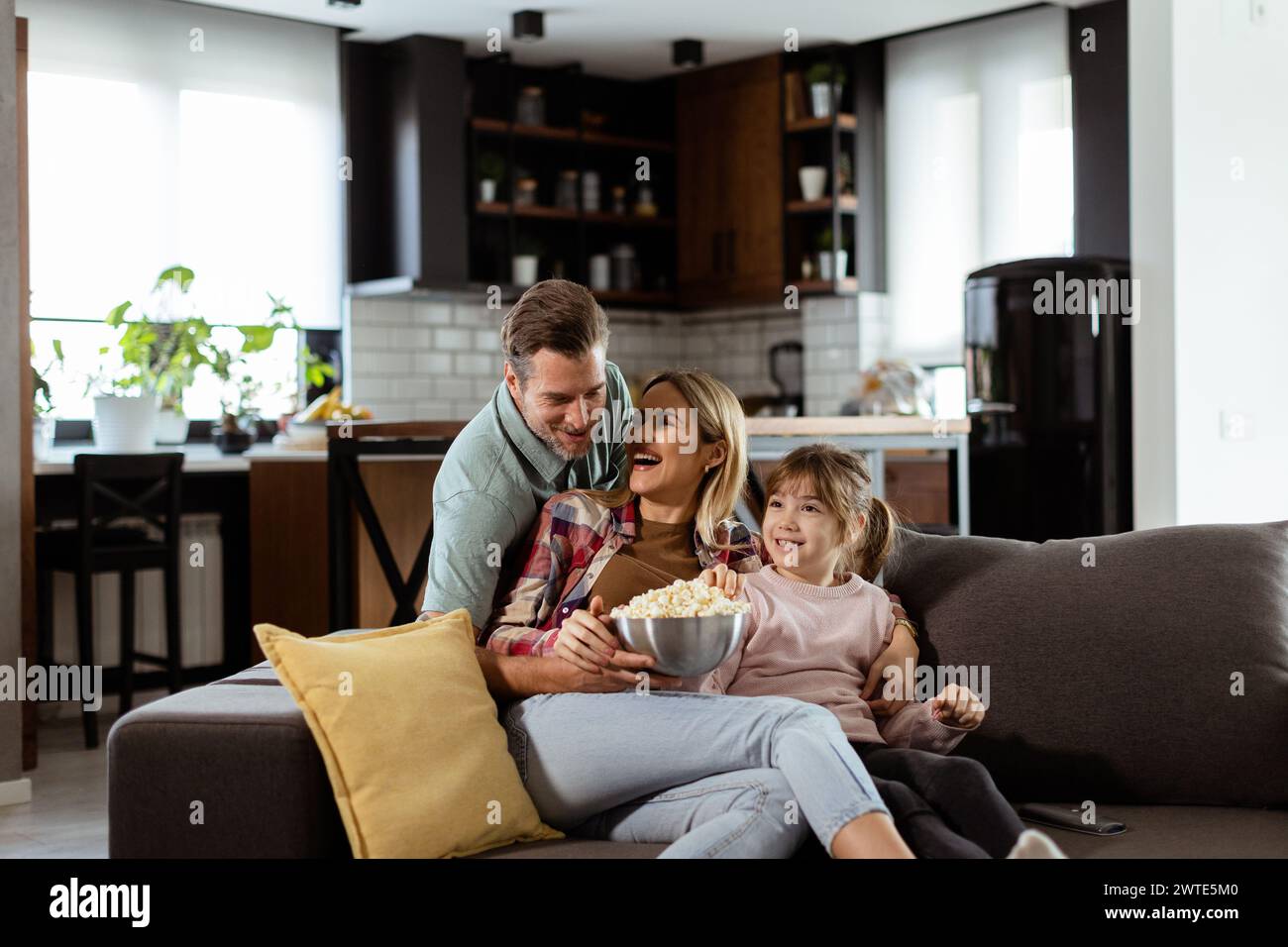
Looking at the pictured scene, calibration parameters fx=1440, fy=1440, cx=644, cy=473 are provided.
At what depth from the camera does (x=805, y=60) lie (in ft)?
22.8

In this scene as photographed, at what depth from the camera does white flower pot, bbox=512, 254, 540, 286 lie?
6.91m

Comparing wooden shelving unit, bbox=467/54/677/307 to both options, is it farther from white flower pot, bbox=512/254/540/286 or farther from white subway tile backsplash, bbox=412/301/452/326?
white subway tile backsplash, bbox=412/301/452/326

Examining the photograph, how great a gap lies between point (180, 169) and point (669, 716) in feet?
15.3

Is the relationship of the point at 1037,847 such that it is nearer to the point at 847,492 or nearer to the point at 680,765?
the point at 680,765

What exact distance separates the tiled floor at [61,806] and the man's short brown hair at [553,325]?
5.62 ft

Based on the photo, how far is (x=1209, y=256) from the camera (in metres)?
4.65

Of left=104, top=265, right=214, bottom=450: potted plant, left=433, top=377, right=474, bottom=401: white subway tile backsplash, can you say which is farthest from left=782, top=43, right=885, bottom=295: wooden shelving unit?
left=104, top=265, right=214, bottom=450: potted plant

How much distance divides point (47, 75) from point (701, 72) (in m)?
3.14

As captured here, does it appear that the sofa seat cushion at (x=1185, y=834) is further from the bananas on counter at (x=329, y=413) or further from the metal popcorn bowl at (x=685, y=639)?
the bananas on counter at (x=329, y=413)

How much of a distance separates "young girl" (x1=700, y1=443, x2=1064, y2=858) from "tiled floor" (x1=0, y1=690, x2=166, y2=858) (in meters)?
1.82

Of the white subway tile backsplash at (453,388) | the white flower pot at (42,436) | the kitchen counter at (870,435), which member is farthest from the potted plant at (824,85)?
the white flower pot at (42,436)

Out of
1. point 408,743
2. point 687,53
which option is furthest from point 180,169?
point 408,743

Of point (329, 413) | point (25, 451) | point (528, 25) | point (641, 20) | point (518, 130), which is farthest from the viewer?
point (518, 130)
